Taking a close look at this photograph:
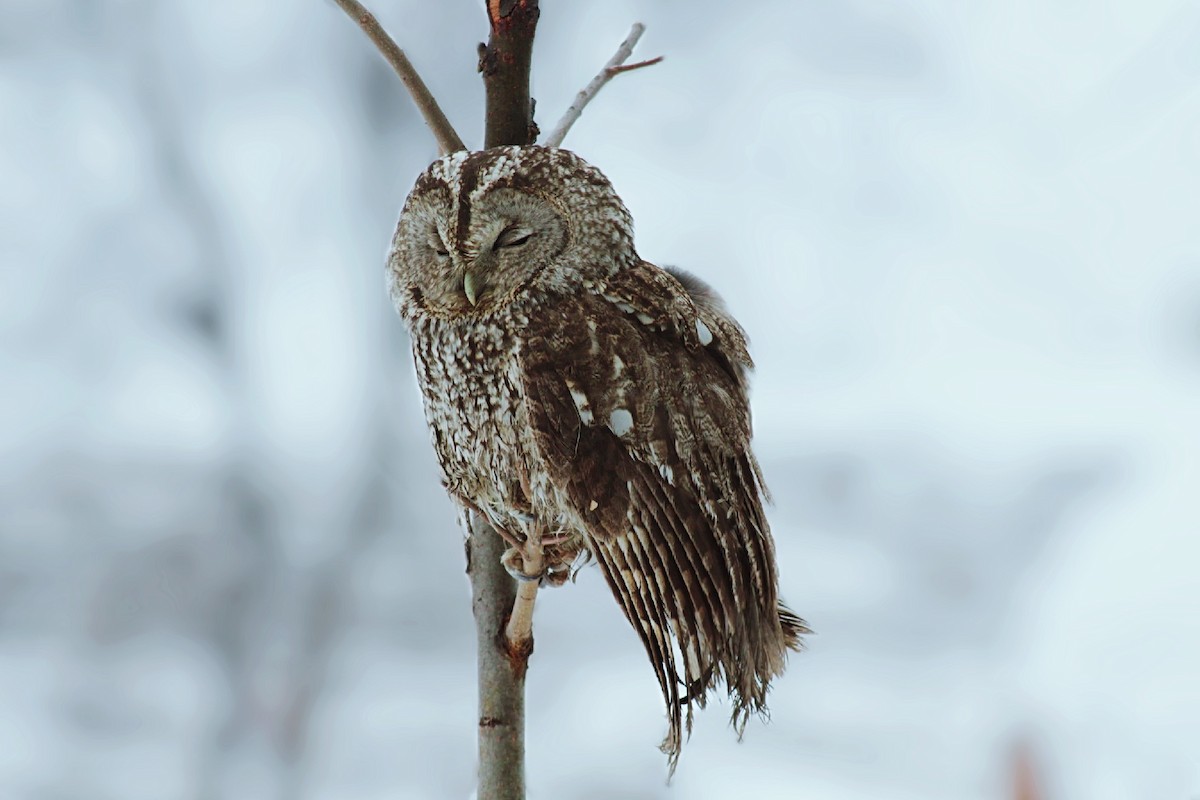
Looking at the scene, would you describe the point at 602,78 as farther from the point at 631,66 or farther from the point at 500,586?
the point at 500,586

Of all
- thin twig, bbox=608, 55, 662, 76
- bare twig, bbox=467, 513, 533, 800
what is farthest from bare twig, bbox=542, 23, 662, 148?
bare twig, bbox=467, 513, 533, 800

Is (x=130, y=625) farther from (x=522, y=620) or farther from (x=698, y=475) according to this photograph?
(x=698, y=475)

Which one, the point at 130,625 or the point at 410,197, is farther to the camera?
the point at 130,625

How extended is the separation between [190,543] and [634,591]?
1546 mm

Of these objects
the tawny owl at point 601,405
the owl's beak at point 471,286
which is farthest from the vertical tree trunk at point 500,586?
the owl's beak at point 471,286

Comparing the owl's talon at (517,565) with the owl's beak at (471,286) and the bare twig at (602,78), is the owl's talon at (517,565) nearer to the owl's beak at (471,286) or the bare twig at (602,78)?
the owl's beak at (471,286)

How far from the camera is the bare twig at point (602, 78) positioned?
2.00 metres

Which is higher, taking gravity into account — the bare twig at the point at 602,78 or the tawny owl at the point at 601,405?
the bare twig at the point at 602,78

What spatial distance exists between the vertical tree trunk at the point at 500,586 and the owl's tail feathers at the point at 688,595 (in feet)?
0.93

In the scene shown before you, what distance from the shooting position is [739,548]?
5.51 ft

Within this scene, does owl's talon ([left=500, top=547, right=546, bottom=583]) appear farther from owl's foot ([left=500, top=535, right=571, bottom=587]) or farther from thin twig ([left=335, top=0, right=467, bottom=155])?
thin twig ([left=335, top=0, right=467, bottom=155])

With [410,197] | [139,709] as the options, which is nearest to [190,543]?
[139,709]

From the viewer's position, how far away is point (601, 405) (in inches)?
64.4

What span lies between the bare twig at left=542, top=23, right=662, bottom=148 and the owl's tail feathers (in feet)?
2.44
